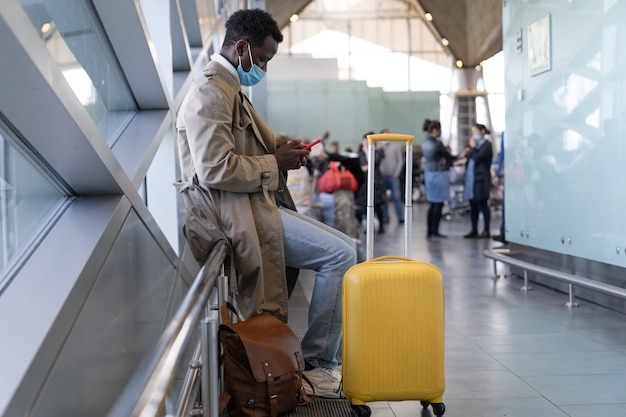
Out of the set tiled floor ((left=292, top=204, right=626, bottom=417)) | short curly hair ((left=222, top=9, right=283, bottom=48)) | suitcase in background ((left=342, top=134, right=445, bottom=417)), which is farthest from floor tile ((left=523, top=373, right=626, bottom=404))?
short curly hair ((left=222, top=9, right=283, bottom=48))

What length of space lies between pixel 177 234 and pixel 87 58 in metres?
2.36

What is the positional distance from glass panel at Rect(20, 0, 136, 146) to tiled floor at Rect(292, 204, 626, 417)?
6.59ft

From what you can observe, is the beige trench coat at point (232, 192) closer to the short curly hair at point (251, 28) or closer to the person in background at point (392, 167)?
the short curly hair at point (251, 28)

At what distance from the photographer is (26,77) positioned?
2076 mm

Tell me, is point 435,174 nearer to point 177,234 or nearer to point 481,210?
point 481,210

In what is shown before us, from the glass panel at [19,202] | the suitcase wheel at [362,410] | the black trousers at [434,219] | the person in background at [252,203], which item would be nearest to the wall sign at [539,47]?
the person in background at [252,203]

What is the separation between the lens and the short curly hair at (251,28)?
380 cm

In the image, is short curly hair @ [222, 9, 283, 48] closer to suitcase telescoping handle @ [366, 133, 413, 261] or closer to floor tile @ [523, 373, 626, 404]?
suitcase telescoping handle @ [366, 133, 413, 261]

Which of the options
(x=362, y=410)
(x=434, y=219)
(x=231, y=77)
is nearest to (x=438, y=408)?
(x=362, y=410)

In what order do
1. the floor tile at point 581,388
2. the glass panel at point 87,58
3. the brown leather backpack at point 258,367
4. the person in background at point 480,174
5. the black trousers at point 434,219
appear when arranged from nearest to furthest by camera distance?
the glass panel at point 87,58, the brown leather backpack at point 258,367, the floor tile at point 581,388, the person in background at point 480,174, the black trousers at point 434,219

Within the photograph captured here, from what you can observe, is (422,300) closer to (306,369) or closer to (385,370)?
(385,370)

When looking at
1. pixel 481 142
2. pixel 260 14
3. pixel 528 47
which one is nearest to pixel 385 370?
pixel 260 14

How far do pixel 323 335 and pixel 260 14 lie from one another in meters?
1.64

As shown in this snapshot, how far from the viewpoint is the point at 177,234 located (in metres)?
5.65
